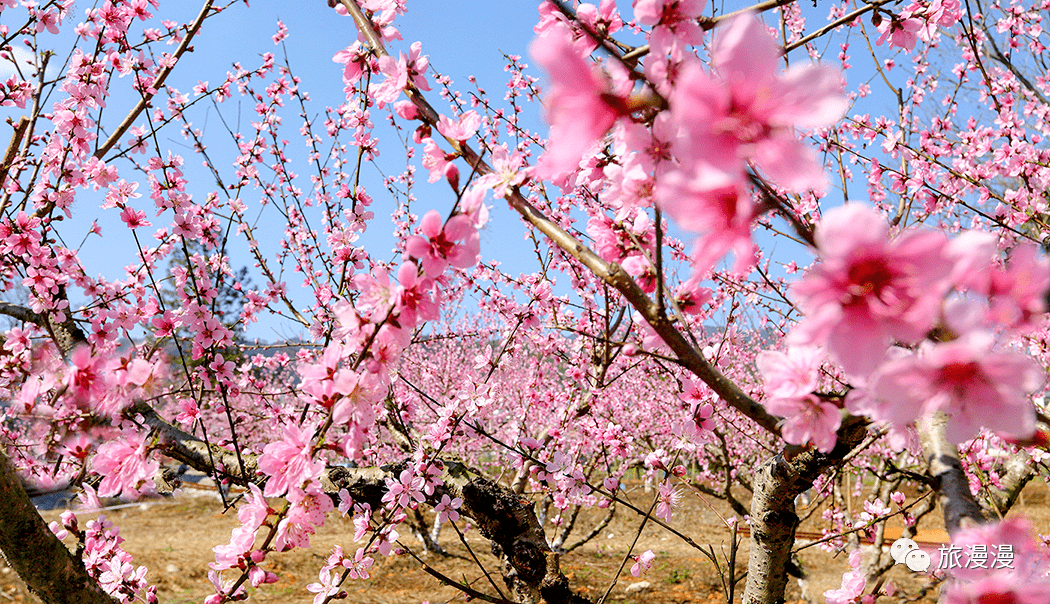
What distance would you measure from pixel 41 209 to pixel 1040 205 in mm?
5801

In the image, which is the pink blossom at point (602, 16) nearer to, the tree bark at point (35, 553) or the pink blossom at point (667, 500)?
the tree bark at point (35, 553)

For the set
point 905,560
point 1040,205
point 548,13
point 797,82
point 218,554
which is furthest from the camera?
point 1040,205

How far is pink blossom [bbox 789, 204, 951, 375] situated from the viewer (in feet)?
1.68

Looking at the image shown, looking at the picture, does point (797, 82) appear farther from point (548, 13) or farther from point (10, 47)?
point (10, 47)

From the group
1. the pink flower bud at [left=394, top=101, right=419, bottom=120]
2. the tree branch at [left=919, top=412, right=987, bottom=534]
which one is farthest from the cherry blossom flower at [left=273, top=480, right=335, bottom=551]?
the tree branch at [left=919, top=412, right=987, bottom=534]

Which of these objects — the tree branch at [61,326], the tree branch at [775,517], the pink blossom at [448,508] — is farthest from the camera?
the tree branch at [61,326]

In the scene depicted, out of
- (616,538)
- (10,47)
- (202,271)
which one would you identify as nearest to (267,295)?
(202,271)

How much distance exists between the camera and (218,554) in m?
1.44

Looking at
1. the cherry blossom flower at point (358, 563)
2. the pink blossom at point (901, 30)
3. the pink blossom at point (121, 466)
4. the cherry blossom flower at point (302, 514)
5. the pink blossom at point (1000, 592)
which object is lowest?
the cherry blossom flower at point (358, 563)

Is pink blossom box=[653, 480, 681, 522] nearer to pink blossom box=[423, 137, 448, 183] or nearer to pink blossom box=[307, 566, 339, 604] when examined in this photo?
pink blossom box=[307, 566, 339, 604]

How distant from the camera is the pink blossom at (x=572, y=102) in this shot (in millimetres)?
555

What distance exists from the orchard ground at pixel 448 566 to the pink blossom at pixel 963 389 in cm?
328

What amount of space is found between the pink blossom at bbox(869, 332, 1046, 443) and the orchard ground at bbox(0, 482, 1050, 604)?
328 centimetres

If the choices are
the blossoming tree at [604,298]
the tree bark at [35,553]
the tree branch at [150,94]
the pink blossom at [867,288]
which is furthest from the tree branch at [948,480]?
the tree branch at [150,94]
